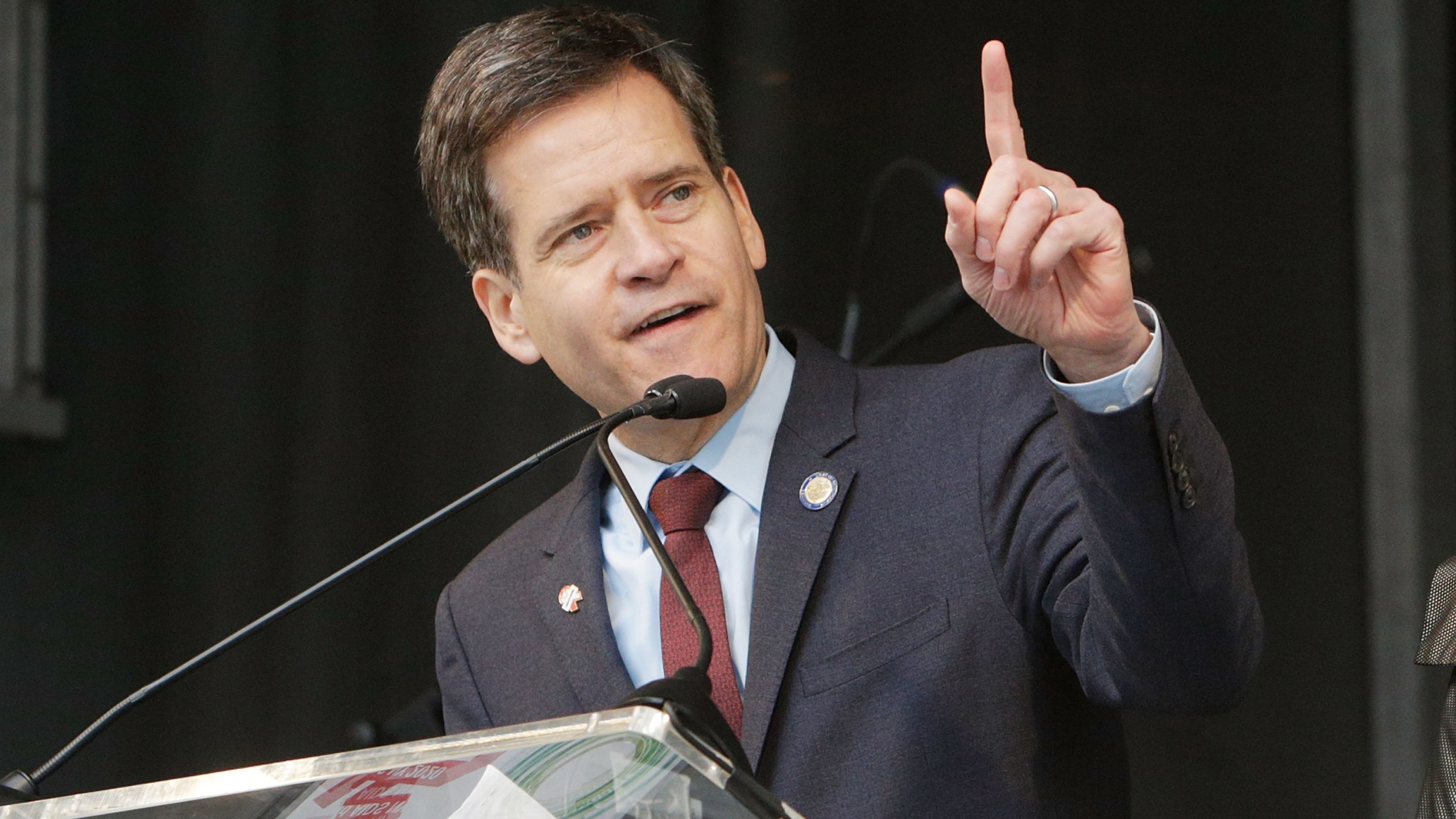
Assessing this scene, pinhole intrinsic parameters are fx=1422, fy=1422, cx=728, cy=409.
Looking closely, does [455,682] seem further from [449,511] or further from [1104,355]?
[1104,355]

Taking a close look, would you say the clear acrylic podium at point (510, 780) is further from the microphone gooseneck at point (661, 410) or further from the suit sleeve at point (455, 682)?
the suit sleeve at point (455, 682)

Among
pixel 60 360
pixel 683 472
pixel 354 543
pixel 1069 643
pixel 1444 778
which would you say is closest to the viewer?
pixel 1444 778

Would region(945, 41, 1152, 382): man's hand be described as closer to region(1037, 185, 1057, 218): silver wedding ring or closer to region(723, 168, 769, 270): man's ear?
region(1037, 185, 1057, 218): silver wedding ring

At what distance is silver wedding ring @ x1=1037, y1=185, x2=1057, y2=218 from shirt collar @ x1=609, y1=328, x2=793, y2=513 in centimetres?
52

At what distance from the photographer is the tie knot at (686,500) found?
1440 millimetres

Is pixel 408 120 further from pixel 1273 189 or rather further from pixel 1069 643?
pixel 1069 643

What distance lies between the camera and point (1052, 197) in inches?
38.3

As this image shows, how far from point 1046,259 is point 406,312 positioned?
1880 mm

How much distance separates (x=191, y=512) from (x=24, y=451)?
15.4 inches

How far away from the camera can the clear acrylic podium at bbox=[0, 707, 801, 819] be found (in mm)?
722

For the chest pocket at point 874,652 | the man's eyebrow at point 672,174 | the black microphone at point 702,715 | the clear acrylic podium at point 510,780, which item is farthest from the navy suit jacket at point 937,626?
the clear acrylic podium at point 510,780

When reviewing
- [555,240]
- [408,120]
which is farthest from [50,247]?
[555,240]

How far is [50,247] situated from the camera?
290 cm

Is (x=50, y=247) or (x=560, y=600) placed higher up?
(x=50, y=247)
